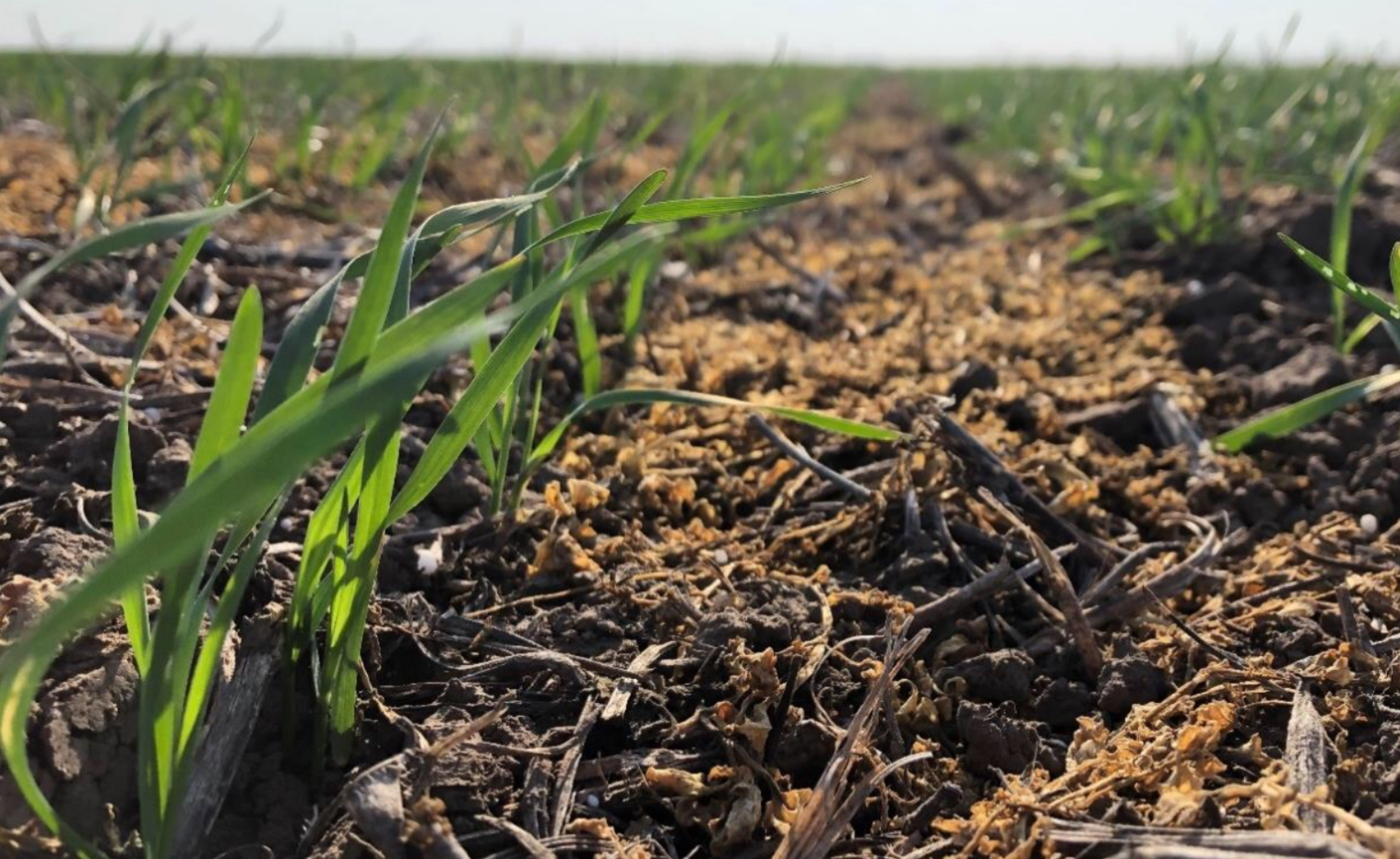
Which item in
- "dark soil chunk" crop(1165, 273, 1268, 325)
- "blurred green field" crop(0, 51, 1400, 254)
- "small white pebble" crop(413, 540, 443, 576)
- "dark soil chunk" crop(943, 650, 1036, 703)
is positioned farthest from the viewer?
"blurred green field" crop(0, 51, 1400, 254)

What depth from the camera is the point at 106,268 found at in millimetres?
2176

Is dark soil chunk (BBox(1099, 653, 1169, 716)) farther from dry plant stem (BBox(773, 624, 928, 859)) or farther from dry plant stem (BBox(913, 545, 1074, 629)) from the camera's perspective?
dry plant stem (BBox(773, 624, 928, 859))

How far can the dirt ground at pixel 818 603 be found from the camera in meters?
1.02

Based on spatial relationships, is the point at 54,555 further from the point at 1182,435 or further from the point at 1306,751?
the point at 1182,435

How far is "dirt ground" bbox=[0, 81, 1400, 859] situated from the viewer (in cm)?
102

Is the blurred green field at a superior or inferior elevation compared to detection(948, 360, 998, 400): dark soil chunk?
superior

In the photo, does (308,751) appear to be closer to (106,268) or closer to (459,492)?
(459,492)

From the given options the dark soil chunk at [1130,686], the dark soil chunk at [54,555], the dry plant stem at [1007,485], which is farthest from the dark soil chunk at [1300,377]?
the dark soil chunk at [54,555]

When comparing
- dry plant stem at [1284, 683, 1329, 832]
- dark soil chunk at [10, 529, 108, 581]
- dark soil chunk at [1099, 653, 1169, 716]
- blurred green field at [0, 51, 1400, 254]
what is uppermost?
blurred green field at [0, 51, 1400, 254]

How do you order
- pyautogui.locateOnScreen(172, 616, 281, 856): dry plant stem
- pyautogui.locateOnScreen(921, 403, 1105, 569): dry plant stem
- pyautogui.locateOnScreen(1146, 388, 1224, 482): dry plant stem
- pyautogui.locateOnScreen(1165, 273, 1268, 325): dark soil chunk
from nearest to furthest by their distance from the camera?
1. pyautogui.locateOnScreen(172, 616, 281, 856): dry plant stem
2. pyautogui.locateOnScreen(921, 403, 1105, 569): dry plant stem
3. pyautogui.locateOnScreen(1146, 388, 1224, 482): dry plant stem
4. pyautogui.locateOnScreen(1165, 273, 1268, 325): dark soil chunk

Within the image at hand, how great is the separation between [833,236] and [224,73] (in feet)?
5.79

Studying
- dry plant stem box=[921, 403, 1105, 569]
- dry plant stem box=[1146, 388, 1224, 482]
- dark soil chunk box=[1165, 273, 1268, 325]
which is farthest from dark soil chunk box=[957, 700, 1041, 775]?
dark soil chunk box=[1165, 273, 1268, 325]

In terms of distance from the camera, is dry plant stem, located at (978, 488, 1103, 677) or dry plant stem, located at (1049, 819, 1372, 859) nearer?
dry plant stem, located at (1049, 819, 1372, 859)

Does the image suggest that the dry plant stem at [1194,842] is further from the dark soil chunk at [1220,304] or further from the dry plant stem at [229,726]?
the dark soil chunk at [1220,304]
